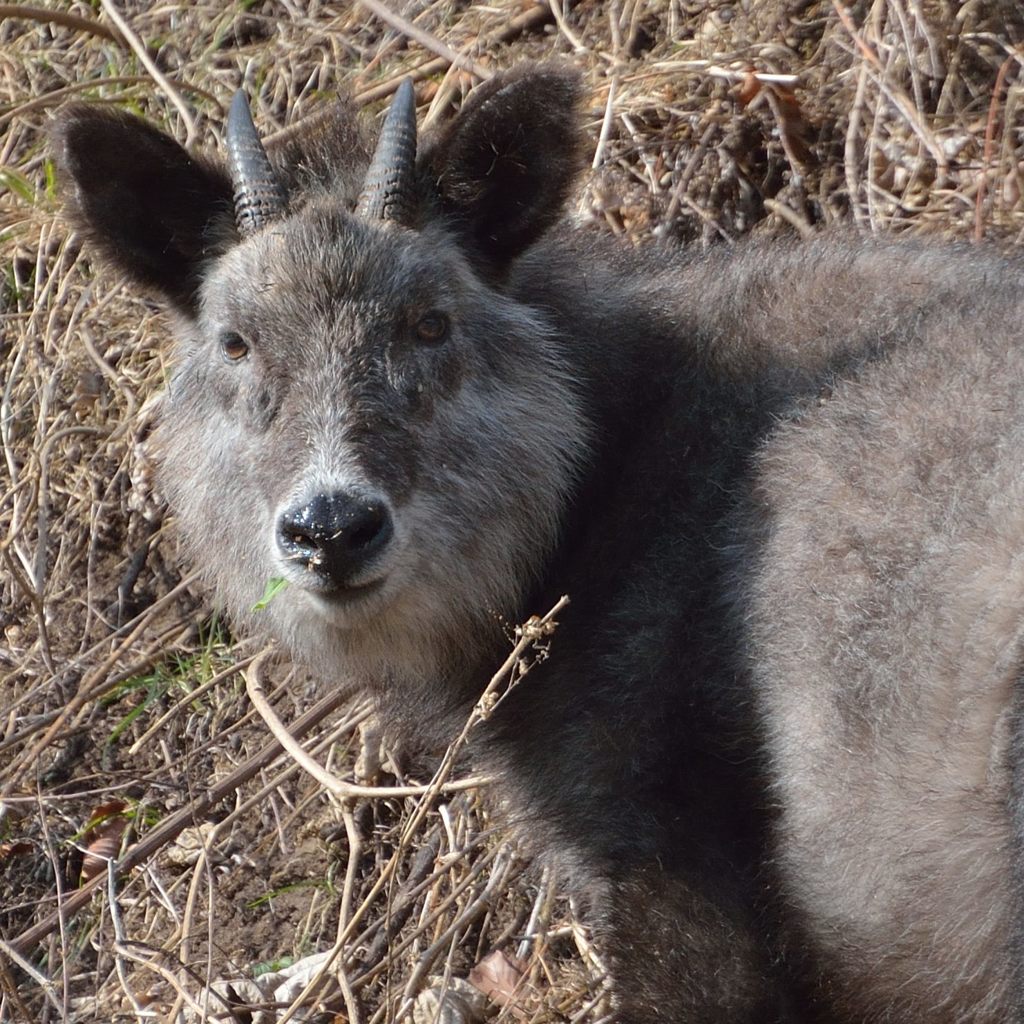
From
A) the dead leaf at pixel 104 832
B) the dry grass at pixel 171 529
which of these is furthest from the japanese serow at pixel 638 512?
the dead leaf at pixel 104 832

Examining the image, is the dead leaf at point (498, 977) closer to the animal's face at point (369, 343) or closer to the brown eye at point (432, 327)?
the animal's face at point (369, 343)

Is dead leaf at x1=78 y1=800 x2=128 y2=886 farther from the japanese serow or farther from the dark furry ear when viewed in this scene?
the dark furry ear

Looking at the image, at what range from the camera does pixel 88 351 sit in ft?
22.0

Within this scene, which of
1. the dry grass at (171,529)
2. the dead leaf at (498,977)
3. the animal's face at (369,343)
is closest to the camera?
the animal's face at (369,343)

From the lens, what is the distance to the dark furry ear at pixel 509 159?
13.9ft

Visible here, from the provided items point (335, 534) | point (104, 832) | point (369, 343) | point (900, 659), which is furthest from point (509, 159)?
point (104, 832)

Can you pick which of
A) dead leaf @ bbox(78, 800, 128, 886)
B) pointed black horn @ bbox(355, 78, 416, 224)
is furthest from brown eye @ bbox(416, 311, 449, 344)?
dead leaf @ bbox(78, 800, 128, 886)

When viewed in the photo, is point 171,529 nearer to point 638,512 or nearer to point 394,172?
point 394,172

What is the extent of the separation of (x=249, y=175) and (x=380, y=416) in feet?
3.10

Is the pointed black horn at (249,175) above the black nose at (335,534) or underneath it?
above

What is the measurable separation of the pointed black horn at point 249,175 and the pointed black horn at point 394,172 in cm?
27

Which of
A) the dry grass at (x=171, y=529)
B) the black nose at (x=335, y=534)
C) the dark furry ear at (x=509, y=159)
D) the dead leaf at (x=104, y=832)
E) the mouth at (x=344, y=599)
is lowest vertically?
the dead leaf at (x=104, y=832)

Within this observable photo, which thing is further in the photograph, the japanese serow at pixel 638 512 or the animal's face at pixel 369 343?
the animal's face at pixel 369 343

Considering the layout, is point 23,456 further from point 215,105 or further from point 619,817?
point 619,817
